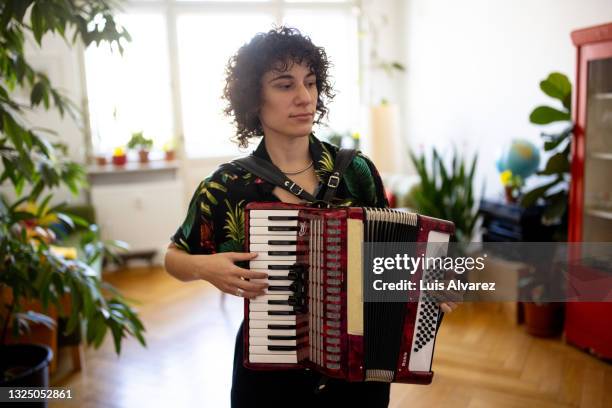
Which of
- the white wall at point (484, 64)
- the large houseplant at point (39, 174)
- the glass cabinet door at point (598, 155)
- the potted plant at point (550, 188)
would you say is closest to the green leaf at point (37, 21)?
the large houseplant at point (39, 174)

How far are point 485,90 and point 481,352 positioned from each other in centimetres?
222

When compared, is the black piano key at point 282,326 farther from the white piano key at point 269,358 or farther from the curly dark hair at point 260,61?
the curly dark hair at point 260,61

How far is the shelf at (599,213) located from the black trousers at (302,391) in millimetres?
2031

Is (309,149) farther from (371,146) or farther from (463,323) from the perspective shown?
(371,146)

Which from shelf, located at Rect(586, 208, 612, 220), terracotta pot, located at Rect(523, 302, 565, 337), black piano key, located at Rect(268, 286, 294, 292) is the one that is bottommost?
terracotta pot, located at Rect(523, 302, 565, 337)

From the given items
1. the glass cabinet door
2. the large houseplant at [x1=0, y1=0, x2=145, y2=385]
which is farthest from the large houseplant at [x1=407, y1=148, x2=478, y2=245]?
the large houseplant at [x1=0, y1=0, x2=145, y2=385]

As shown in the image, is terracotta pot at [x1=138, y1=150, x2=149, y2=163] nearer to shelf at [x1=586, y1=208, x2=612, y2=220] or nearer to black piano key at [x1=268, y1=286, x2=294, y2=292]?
shelf at [x1=586, y1=208, x2=612, y2=220]

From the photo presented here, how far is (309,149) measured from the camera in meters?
1.45

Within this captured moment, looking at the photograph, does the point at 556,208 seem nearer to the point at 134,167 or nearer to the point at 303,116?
the point at 303,116

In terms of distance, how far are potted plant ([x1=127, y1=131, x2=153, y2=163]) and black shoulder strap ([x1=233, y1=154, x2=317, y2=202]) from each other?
12.8ft

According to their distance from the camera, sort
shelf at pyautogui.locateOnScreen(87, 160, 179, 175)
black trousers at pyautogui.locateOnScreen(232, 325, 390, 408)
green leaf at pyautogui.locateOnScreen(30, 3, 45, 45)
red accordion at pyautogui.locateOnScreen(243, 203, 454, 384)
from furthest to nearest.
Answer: shelf at pyautogui.locateOnScreen(87, 160, 179, 175) → green leaf at pyautogui.locateOnScreen(30, 3, 45, 45) → black trousers at pyautogui.locateOnScreen(232, 325, 390, 408) → red accordion at pyautogui.locateOnScreen(243, 203, 454, 384)

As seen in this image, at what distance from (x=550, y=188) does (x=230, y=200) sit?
233 centimetres

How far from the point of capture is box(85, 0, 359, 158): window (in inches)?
195

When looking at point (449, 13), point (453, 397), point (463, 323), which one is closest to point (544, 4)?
point (449, 13)
